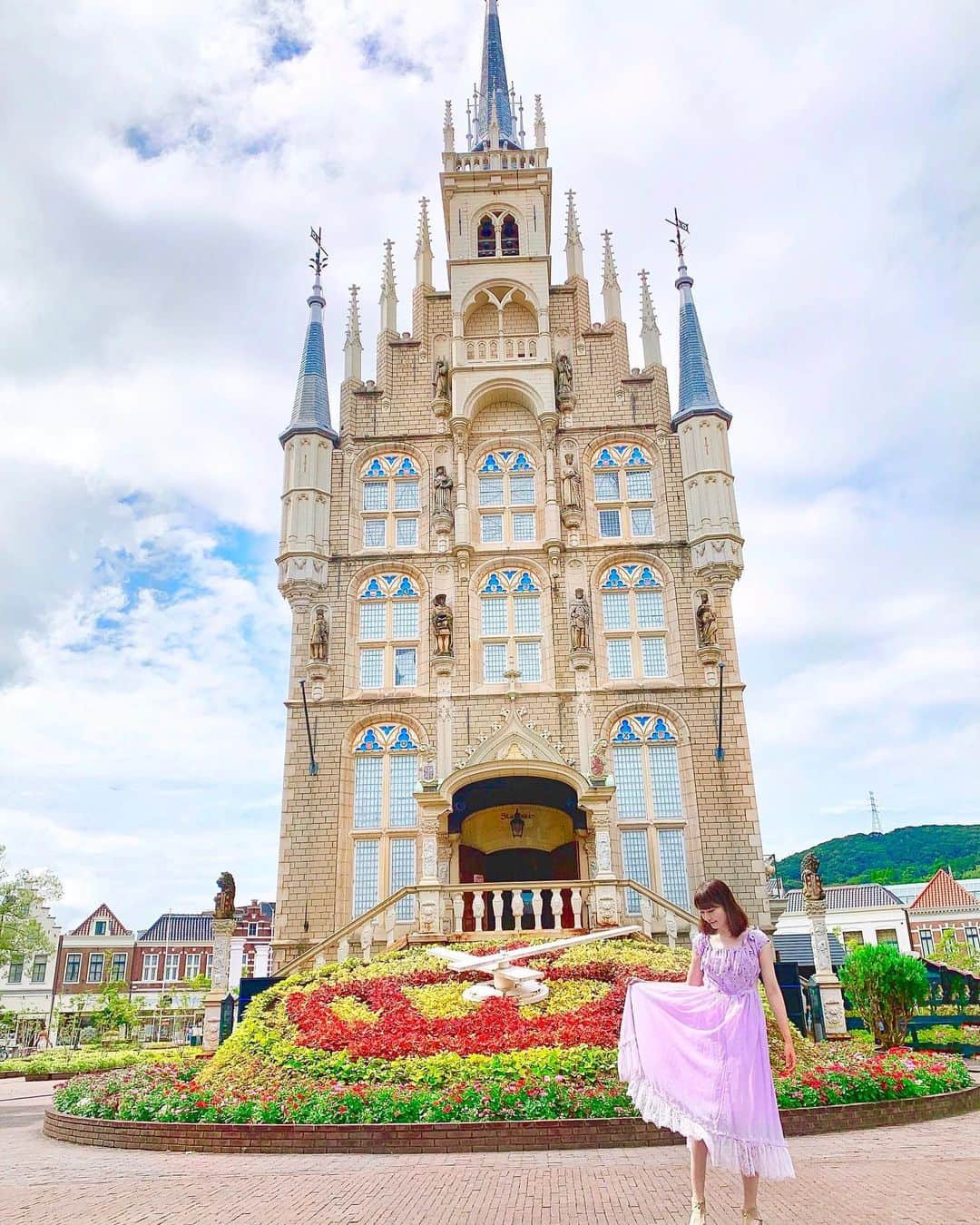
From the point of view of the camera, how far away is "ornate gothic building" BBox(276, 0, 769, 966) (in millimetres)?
23750

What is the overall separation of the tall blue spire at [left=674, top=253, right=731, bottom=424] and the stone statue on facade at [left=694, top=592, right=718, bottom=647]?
19.4ft

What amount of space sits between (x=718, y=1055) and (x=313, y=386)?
86.0ft

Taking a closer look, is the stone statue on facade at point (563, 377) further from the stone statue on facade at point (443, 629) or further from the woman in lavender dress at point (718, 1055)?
the woman in lavender dress at point (718, 1055)

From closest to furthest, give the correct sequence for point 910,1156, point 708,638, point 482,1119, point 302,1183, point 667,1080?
point 667,1080
point 302,1183
point 910,1156
point 482,1119
point 708,638

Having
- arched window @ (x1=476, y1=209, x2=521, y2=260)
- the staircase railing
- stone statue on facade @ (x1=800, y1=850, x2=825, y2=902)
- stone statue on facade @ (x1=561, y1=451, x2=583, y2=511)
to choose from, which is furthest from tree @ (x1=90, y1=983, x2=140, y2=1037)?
arched window @ (x1=476, y1=209, x2=521, y2=260)

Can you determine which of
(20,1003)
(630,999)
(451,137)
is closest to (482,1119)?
(630,999)

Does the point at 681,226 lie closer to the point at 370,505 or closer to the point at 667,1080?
the point at 370,505

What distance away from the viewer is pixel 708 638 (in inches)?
1007

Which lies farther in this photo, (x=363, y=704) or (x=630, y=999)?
(x=363, y=704)

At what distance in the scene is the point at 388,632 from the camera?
26.8m

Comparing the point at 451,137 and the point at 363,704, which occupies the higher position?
the point at 451,137

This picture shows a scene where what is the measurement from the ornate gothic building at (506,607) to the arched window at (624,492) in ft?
0.21

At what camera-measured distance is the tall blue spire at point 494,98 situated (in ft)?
117

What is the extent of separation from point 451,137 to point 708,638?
1979 centimetres
